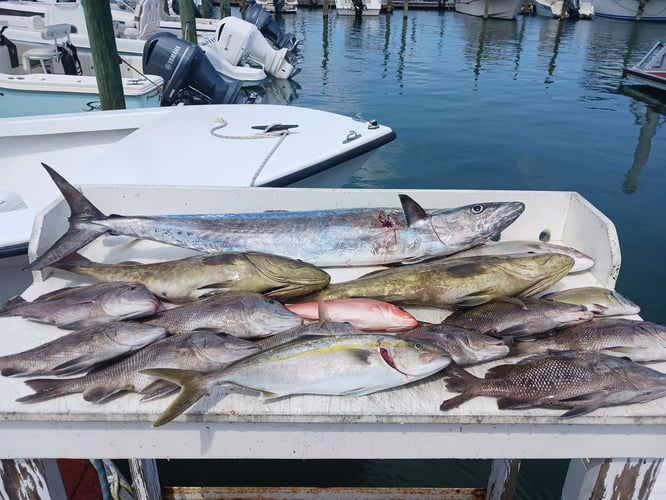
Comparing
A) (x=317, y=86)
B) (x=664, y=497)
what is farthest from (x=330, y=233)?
(x=317, y=86)

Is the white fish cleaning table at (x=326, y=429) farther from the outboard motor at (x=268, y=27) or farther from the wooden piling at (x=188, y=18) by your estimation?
the outboard motor at (x=268, y=27)

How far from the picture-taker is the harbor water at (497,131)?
457 cm

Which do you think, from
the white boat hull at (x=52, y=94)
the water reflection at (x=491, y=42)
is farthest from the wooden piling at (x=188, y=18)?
the water reflection at (x=491, y=42)

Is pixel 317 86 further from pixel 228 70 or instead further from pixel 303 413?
pixel 303 413

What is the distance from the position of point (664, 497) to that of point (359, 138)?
489 cm

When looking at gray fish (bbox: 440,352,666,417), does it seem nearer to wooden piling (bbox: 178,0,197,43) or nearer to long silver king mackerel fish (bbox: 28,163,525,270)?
long silver king mackerel fish (bbox: 28,163,525,270)

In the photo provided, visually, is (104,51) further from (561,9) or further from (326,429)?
(561,9)

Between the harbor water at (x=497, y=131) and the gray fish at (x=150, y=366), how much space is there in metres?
2.58

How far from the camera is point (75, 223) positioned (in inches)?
129

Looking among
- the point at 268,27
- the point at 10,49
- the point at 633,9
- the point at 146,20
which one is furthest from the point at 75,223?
the point at 633,9

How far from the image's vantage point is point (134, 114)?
22.4 ft

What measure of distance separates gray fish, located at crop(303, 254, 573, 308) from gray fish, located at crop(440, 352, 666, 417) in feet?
2.09

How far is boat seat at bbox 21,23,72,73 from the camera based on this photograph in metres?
11.1

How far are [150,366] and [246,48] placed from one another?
18.7 metres
